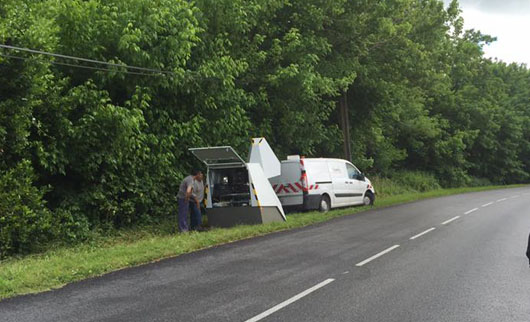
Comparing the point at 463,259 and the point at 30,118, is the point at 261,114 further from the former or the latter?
the point at 463,259

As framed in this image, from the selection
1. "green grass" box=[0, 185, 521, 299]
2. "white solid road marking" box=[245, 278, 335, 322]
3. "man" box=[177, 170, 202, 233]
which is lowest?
"white solid road marking" box=[245, 278, 335, 322]

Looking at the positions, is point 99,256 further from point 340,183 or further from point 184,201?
point 340,183

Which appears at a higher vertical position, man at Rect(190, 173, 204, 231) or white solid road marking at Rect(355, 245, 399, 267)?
man at Rect(190, 173, 204, 231)

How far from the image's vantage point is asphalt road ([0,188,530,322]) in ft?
18.0

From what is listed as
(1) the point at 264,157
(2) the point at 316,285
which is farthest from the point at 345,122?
Answer: (2) the point at 316,285

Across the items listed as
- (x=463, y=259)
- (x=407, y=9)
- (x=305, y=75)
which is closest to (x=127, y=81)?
(x=305, y=75)

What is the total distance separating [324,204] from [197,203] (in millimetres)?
6166

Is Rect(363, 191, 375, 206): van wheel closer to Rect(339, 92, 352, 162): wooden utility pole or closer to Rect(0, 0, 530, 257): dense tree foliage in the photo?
Rect(0, 0, 530, 257): dense tree foliage

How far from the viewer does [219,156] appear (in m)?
13.5

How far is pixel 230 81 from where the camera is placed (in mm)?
14133

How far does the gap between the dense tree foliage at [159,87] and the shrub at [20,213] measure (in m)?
0.03

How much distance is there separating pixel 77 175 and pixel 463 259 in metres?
8.91

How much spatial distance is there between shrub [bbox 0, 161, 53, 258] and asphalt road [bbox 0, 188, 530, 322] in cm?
298

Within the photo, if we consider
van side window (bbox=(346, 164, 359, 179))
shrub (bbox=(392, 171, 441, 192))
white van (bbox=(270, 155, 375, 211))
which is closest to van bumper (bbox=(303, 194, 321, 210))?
white van (bbox=(270, 155, 375, 211))
